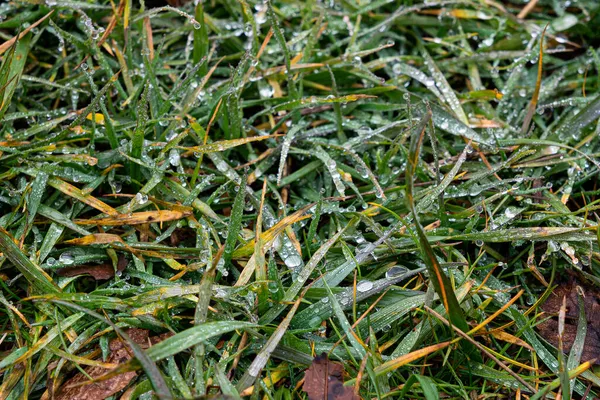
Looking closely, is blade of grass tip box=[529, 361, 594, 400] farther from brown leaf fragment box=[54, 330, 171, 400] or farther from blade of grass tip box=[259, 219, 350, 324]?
brown leaf fragment box=[54, 330, 171, 400]

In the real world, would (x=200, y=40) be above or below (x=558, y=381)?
above

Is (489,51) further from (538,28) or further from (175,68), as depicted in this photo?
(175,68)

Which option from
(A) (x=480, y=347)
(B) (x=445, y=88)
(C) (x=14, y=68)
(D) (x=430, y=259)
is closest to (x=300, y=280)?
(D) (x=430, y=259)

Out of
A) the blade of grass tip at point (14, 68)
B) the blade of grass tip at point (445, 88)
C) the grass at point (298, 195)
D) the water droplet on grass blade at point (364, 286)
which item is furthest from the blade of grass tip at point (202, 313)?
the blade of grass tip at point (445, 88)

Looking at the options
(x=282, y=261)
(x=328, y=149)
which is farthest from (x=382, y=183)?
(x=282, y=261)

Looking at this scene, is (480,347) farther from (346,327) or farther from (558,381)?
(346,327)

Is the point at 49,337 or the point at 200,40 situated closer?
the point at 49,337

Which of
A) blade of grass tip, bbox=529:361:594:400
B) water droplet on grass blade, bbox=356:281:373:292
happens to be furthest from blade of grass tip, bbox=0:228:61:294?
blade of grass tip, bbox=529:361:594:400
